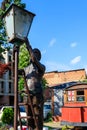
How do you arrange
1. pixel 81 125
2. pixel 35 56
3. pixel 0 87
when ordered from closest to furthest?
pixel 35 56 → pixel 81 125 → pixel 0 87

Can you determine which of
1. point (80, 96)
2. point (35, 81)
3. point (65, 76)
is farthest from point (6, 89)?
point (35, 81)

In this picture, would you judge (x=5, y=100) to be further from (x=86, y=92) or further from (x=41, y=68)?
(x=41, y=68)

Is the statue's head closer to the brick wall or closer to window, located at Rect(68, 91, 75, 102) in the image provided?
window, located at Rect(68, 91, 75, 102)

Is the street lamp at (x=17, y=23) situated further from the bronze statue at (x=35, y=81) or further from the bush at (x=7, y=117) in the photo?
the bush at (x=7, y=117)

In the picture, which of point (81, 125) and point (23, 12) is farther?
point (81, 125)

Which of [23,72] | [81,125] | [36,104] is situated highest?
[23,72]

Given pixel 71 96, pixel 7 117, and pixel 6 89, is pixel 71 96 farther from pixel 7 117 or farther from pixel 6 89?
pixel 6 89

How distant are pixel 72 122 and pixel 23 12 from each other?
1498 centimetres

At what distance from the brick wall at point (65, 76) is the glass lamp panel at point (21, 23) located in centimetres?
4693

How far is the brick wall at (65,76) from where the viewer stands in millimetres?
53125

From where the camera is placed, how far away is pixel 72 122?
63.7 feet

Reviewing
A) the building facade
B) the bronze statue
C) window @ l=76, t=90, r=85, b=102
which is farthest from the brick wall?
the bronze statue

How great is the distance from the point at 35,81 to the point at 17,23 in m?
1.00

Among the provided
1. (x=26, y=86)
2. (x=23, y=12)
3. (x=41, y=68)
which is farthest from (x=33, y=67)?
(x=23, y=12)
